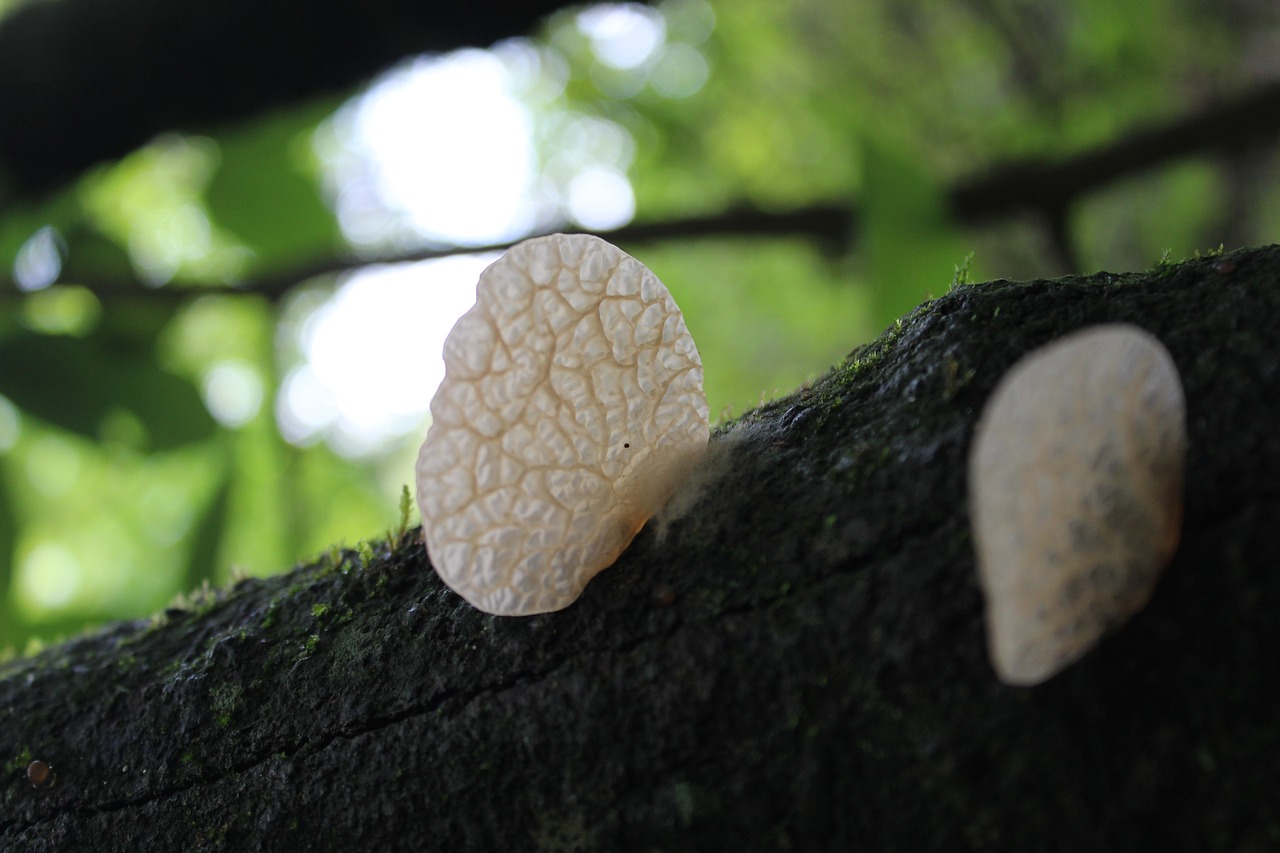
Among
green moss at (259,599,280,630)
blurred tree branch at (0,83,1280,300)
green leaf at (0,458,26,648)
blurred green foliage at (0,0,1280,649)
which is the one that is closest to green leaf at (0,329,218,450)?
blurred green foliage at (0,0,1280,649)

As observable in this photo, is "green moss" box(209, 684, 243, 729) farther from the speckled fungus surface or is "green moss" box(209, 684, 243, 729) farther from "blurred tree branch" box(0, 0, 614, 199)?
"blurred tree branch" box(0, 0, 614, 199)

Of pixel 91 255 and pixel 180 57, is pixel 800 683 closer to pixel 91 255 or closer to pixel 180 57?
pixel 180 57

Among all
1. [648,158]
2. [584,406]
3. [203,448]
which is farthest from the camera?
[648,158]

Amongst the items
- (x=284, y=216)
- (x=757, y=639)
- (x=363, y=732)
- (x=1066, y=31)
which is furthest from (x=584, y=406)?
(x=1066, y=31)

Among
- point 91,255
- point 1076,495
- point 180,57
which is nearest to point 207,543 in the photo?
point 91,255

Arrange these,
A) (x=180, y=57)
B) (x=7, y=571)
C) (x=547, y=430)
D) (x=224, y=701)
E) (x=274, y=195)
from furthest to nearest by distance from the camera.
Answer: (x=274, y=195), (x=7, y=571), (x=180, y=57), (x=224, y=701), (x=547, y=430)

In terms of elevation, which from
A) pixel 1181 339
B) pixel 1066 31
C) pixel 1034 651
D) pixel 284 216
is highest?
pixel 1066 31

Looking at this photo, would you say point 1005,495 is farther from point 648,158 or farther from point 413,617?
point 648,158
